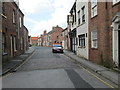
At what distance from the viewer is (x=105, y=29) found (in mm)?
12797

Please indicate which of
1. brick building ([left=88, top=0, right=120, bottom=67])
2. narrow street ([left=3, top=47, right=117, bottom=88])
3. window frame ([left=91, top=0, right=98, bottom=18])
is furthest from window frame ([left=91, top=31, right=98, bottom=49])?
narrow street ([left=3, top=47, right=117, bottom=88])

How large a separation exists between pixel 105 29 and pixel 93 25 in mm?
3084

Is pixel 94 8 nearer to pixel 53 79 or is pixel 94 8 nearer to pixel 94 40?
pixel 94 40

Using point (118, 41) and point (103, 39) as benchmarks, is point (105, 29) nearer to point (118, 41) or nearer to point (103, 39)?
point (103, 39)

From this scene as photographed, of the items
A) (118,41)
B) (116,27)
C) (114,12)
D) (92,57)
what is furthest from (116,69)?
(92,57)

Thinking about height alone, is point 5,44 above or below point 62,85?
above

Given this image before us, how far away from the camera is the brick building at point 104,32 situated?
11.2 meters

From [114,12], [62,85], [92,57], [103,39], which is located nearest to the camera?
[62,85]

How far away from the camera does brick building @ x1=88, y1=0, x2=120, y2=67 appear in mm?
11242

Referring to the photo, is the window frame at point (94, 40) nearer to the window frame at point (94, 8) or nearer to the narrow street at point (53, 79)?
the window frame at point (94, 8)

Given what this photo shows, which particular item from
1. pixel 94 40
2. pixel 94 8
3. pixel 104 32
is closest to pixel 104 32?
pixel 104 32

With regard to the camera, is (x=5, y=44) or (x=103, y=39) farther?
(x=5, y=44)

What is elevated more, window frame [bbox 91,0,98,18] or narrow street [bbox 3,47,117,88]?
window frame [bbox 91,0,98,18]

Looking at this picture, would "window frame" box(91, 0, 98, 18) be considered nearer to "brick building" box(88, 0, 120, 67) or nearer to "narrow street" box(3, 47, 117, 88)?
"brick building" box(88, 0, 120, 67)
